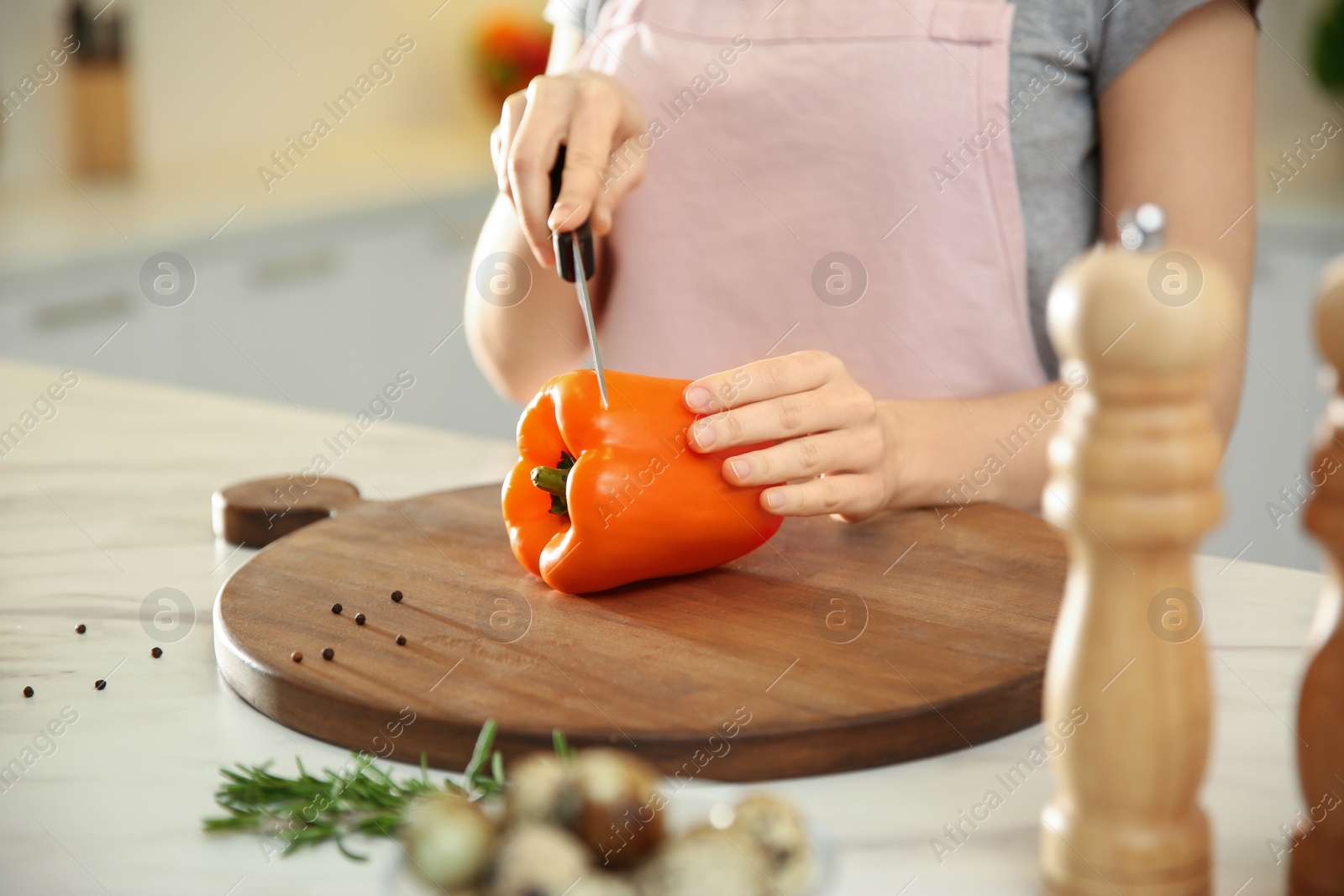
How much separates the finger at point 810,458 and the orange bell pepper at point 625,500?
0.01 m

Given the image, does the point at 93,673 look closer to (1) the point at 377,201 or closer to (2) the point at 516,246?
(2) the point at 516,246

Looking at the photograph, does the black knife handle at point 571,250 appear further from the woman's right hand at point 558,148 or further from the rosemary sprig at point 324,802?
the rosemary sprig at point 324,802

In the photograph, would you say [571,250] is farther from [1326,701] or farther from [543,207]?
[1326,701]

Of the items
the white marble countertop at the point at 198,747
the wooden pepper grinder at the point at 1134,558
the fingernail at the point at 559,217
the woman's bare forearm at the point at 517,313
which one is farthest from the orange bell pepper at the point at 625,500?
the wooden pepper grinder at the point at 1134,558

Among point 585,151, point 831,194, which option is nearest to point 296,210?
point 831,194

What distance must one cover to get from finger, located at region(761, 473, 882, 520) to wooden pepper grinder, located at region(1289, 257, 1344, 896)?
0.50 meters

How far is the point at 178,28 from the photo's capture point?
3.28 metres

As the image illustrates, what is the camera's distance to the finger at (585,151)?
1032 mm

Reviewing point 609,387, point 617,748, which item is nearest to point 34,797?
point 617,748

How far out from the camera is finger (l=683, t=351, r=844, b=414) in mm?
1004

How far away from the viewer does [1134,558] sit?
491mm

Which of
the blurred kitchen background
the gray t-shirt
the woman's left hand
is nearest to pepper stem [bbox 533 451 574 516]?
the woman's left hand

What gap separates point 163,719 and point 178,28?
292cm

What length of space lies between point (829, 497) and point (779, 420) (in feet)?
0.25
